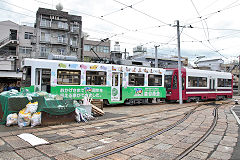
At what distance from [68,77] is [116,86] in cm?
351

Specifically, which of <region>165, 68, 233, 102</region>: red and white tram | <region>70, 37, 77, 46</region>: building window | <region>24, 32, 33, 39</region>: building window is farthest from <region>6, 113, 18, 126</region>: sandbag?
<region>70, 37, 77, 46</region>: building window

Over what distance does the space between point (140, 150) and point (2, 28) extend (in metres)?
35.0

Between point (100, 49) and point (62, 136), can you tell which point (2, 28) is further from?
point (62, 136)

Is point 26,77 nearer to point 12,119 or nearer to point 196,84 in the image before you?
point 12,119

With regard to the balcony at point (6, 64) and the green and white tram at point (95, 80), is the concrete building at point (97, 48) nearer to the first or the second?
the balcony at point (6, 64)

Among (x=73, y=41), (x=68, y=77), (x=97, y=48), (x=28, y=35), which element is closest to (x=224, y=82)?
(x=68, y=77)

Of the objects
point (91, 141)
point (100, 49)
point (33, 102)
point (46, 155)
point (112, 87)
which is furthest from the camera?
point (100, 49)

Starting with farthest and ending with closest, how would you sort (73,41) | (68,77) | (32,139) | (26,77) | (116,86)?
(73,41) < (116,86) < (68,77) < (26,77) < (32,139)

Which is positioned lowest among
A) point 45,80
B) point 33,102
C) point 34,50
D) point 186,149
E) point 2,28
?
point 186,149

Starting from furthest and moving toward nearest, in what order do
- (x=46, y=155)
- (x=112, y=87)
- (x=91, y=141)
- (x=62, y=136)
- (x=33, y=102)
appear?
(x=112, y=87) → (x=33, y=102) → (x=62, y=136) → (x=91, y=141) → (x=46, y=155)

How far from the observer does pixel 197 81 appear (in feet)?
57.8

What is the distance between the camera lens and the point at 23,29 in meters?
32.3

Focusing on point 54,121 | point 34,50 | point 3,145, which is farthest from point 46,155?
point 34,50

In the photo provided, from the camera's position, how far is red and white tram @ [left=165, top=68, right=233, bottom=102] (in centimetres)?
1645
